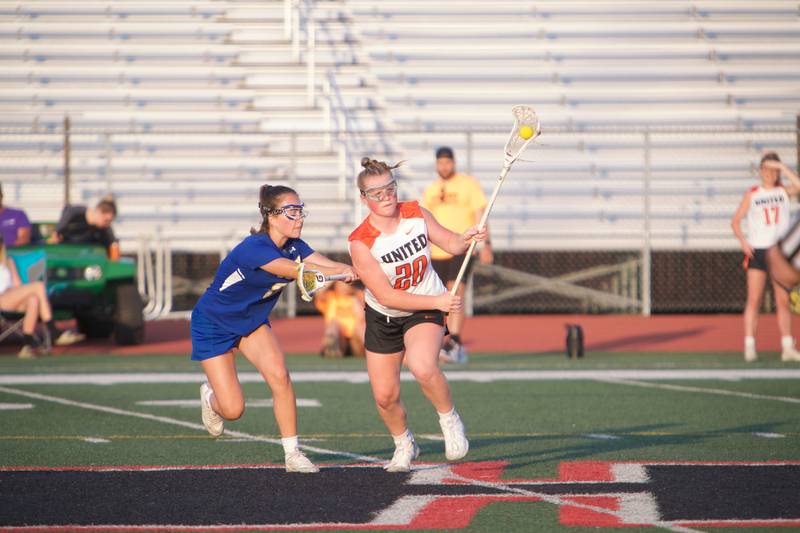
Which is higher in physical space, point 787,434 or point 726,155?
point 726,155

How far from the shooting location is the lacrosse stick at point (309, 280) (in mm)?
6566

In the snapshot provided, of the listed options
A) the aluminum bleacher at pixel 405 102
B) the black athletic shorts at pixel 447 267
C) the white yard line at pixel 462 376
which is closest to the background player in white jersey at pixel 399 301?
the white yard line at pixel 462 376

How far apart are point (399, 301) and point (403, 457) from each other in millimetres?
853

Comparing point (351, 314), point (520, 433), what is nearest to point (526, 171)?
point (351, 314)

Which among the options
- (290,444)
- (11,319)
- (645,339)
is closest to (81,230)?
(11,319)

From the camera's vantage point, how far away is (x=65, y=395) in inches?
424

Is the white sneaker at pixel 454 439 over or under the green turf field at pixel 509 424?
over

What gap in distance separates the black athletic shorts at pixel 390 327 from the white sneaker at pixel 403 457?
0.51 metres

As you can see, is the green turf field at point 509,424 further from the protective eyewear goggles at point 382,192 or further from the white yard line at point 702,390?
the protective eyewear goggles at point 382,192

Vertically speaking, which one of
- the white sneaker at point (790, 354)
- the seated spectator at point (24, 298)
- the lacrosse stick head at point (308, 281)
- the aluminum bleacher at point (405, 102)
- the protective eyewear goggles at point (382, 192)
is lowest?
the white sneaker at point (790, 354)

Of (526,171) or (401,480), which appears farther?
(526,171)

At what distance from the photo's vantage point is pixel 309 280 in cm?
663

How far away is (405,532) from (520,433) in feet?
10.9

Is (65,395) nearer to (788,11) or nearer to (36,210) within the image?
(36,210)
